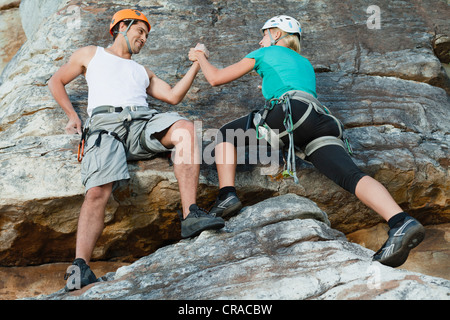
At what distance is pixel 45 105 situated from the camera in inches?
271

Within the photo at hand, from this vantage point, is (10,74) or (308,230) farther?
(10,74)

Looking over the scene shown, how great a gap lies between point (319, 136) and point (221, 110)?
196 centimetres

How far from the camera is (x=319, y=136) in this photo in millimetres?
5590

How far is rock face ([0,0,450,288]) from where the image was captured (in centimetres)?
599

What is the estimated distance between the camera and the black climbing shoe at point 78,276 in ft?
15.1

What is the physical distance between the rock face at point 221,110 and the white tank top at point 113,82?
0.67 m

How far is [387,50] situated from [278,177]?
11.3 feet

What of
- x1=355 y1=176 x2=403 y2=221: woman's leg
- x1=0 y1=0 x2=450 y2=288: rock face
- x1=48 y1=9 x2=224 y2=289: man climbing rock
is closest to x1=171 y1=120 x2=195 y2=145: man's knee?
x1=48 y1=9 x2=224 y2=289: man climbing rock

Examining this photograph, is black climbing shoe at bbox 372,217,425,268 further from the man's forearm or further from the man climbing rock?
the man's forearm

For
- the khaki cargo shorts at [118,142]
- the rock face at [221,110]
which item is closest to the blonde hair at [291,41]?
the rock face at [221,110]

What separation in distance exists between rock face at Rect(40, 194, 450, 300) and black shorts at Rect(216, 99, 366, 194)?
0.50m

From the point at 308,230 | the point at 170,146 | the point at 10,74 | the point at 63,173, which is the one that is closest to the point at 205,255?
the point at 308,230

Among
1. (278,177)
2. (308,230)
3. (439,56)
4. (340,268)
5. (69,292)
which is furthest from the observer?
(439,56)

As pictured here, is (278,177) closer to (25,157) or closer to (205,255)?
(205,255)
